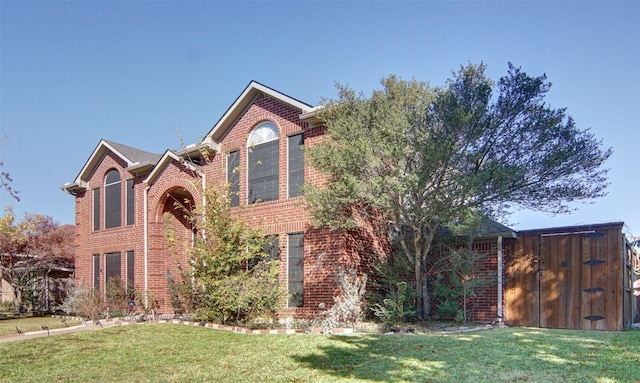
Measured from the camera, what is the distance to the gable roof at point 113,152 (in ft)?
65.9

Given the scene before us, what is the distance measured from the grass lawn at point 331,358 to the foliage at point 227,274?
127 cm

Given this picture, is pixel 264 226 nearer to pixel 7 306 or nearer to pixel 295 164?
pixel 295 164

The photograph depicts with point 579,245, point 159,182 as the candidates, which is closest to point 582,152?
point 579,245

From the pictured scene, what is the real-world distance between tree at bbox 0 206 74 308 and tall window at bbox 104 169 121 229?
4.57 metres

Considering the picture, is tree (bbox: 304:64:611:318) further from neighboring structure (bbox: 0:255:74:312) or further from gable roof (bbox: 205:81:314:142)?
neighboring structure (bbox: 0:255:74:312)

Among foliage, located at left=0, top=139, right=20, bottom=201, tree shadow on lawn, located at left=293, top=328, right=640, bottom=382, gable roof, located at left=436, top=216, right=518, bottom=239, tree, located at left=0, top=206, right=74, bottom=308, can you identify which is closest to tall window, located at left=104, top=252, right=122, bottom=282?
tree, located at left=0, top=206, right=74, bottom=308

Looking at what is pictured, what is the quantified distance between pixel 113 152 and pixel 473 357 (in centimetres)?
1824

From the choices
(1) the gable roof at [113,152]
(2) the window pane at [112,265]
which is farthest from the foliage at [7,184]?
(2) the window pane at [112,265]

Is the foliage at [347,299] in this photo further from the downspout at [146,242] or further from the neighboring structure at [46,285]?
the neighboring structure at [46,285]

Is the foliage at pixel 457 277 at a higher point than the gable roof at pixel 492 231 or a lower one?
lower

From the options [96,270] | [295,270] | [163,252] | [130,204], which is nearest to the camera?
[295,270]

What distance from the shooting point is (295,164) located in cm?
1489

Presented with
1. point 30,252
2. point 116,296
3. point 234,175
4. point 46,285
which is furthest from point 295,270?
point 46,285

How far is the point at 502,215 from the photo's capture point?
11.6 metres
